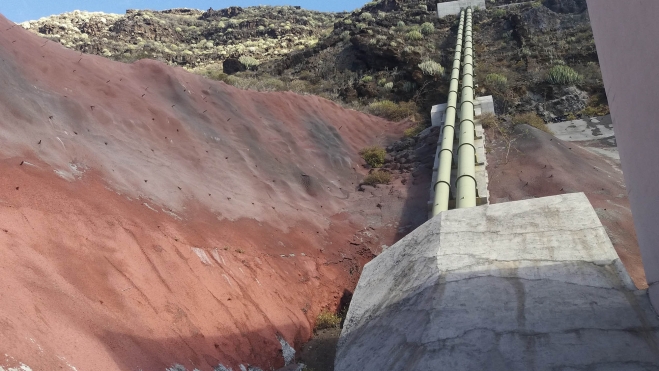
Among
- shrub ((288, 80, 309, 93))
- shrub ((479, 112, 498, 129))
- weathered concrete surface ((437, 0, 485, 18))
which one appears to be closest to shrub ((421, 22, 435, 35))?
weathered concrete surface ((437, 0, 485, 18))

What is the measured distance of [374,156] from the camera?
17.8m

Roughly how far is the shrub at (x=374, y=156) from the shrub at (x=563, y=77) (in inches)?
364

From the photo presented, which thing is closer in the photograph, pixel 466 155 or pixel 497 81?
pixel 466 155

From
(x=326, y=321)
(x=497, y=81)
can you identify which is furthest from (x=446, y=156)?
(x=497, y=81)

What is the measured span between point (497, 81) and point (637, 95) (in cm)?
1912

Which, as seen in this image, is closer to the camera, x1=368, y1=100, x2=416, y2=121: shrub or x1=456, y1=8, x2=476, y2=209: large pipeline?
x1=456, y1=8, x2=476, y2=209: large pipeline

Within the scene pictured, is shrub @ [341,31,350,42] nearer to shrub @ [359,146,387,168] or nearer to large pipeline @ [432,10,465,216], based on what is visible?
large pipeline @ [432,10,465,216]

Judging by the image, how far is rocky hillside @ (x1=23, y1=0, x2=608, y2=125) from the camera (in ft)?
73.7

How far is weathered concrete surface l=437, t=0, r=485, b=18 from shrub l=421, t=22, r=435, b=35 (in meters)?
4.12

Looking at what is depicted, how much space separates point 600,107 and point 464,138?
30.2 feet

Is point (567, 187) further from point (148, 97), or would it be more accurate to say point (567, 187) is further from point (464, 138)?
point (148, 97)

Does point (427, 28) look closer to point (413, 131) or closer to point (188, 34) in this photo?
point (413, 131)

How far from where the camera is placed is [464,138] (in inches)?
555

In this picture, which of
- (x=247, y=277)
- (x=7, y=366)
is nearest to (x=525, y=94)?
(x=247, y=277)
